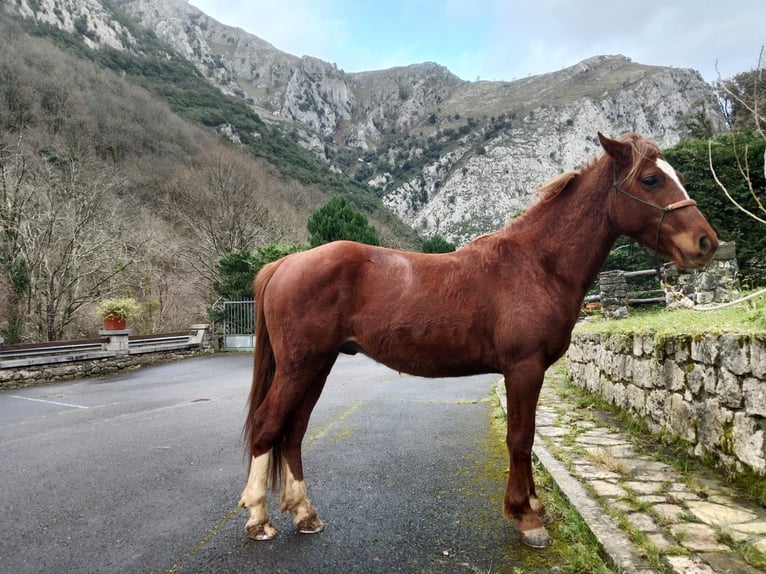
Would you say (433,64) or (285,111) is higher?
(433,64)

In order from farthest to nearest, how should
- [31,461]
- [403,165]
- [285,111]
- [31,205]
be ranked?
[285,111], [403,165], [31,205], [31,461]

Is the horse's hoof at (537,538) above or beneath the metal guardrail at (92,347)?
above

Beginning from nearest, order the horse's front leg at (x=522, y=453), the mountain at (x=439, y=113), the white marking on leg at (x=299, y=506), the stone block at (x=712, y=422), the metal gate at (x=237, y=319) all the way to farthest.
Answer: the horse's front leg at (x=522, y=453) < the white marking on leg at (x=299, y=506) < the stone block at (x=712, y=422) < the metal gate at (x=237, y=319) < the mountain at (x=439, y=113)

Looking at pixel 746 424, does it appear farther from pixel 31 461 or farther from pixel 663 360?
pixel 31 461

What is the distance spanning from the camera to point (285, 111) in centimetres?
11956

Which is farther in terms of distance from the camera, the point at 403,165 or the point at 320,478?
the point at 403,165

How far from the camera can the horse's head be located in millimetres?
2494

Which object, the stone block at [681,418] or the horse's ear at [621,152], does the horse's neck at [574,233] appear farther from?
the stone block at [681,418]

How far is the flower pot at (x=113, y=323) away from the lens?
43.0 ft

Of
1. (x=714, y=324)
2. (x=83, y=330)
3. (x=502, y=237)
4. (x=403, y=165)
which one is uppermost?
(x=403, y=165)

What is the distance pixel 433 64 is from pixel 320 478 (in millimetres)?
169994

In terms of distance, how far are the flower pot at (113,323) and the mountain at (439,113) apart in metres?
58.0

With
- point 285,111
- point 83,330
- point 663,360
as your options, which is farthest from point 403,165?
point 663,360

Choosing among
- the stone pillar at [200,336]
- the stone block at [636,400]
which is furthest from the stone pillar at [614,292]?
the stone pillar at [200,336]
